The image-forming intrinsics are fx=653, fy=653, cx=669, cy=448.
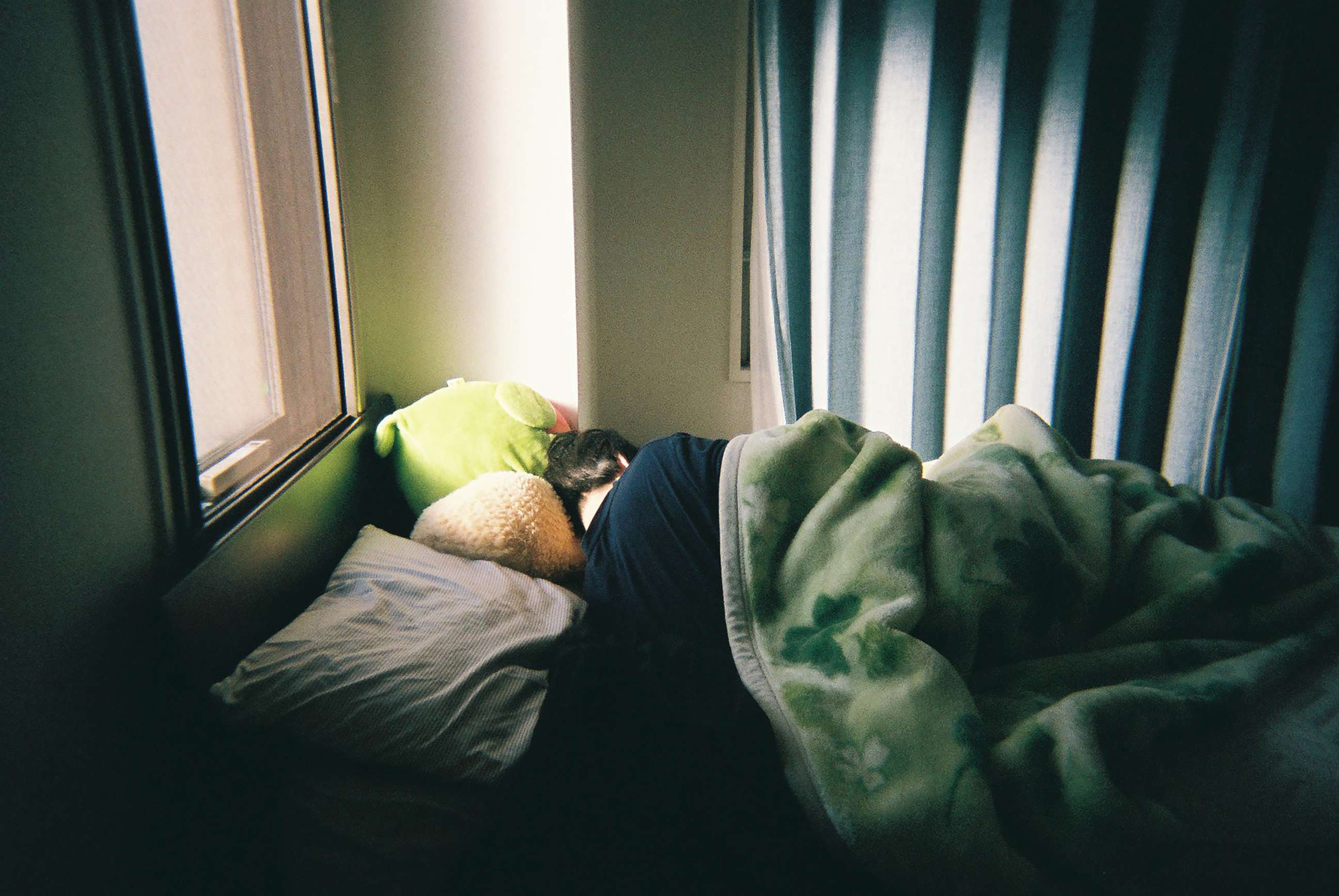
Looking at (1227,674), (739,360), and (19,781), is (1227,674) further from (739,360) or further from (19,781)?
(739,360)

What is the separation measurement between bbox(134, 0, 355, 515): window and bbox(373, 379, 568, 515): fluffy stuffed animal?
0.14m

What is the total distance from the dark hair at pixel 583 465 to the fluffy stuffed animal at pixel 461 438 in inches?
2.9

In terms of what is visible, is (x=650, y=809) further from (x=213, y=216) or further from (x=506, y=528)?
(x=213, y=216)

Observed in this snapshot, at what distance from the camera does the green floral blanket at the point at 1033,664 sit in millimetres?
514

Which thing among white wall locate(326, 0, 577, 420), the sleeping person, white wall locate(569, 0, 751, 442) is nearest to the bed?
the sleeping person

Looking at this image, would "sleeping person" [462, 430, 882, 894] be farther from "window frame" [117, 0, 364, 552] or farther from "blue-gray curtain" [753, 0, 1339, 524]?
"blue-gray curtain" [753, 0, 1339, 524]

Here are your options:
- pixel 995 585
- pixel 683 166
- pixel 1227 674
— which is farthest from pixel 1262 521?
pixel 683 166

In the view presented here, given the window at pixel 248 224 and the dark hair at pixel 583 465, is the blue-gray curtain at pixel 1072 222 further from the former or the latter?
the window at pixel 248 224

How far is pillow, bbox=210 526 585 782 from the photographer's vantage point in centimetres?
61

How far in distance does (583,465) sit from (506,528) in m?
0.21

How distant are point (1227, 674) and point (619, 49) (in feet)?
5.60

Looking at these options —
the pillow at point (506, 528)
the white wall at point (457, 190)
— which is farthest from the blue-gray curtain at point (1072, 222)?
the pillow at point (506, 528)

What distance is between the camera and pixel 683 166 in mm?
1699

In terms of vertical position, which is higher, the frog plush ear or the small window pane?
the small window pane
